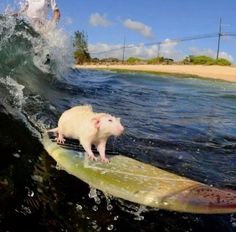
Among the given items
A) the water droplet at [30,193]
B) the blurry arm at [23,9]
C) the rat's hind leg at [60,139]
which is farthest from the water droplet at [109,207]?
the blurry arm at [23,9]

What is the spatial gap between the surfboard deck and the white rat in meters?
0.16

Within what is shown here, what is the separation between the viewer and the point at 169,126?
780cm

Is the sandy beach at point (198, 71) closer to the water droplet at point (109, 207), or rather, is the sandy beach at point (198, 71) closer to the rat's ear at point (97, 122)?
the rat's ear at point (97, 122)

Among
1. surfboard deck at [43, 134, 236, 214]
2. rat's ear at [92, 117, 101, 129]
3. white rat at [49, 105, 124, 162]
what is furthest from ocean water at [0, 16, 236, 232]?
rat's ear at [92, 117, 101, 129]

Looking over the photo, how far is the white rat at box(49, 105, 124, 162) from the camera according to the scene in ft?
14.7

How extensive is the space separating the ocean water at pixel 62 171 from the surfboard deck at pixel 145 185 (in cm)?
15

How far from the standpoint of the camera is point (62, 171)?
467cm

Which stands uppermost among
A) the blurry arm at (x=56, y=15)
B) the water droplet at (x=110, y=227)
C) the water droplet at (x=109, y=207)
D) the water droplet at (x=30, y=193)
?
the blurry arm at (x=56, y=15)

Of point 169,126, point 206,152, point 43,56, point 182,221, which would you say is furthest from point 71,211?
point 43,56

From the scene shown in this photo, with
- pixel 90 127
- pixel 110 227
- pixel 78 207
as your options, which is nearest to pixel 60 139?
pixel 90 127

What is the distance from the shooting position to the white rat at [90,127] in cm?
448

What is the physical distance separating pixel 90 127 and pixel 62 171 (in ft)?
1.69

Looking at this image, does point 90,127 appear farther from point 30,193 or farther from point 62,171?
point 30,193

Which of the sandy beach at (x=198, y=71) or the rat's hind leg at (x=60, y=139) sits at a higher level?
the sandy beach at (x=198, y=71)
